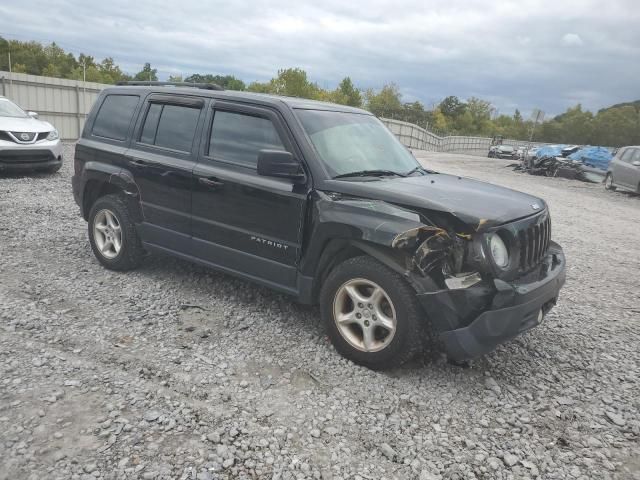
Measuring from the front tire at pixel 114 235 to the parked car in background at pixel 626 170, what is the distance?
17269 mm

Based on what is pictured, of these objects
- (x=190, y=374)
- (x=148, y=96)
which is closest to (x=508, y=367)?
(x=190, y=374)

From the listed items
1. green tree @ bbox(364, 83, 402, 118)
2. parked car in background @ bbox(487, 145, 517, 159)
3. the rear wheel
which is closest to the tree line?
green tree @ bbox(364, 83, 402, 118)

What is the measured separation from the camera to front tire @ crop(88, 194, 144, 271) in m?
4.96

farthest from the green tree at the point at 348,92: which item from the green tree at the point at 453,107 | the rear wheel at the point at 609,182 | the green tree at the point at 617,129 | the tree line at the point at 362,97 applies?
the rear wheel at the point at 609,182

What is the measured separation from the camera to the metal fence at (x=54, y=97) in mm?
17016

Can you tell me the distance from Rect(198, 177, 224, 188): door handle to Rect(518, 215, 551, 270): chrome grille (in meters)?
2.39

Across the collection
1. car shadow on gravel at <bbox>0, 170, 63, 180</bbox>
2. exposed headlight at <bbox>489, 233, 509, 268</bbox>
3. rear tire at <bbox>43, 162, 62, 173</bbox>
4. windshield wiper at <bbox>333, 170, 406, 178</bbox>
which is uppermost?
windshield wiper at <bbox>333, 170, 406, 178</bbox>

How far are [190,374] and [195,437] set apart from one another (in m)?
0.70

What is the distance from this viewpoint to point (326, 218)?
355cm

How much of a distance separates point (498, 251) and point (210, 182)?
2.37 m

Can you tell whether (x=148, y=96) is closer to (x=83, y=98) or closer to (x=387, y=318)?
(x=387, y=318)

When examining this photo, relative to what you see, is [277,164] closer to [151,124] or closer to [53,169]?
[151,124]

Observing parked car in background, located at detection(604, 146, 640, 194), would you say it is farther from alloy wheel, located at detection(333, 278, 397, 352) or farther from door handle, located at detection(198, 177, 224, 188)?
door handle, located at detection(198, 177, 224, 188)

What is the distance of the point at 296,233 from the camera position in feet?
12.4
